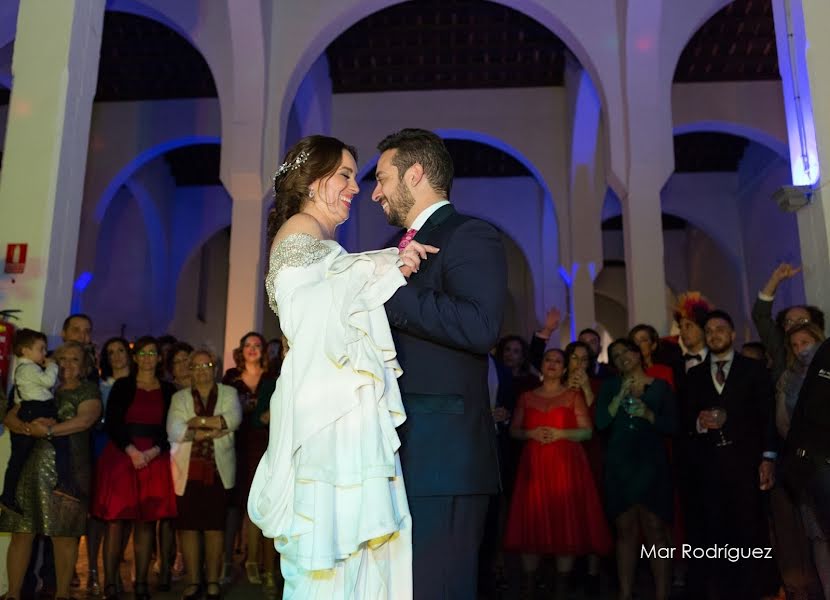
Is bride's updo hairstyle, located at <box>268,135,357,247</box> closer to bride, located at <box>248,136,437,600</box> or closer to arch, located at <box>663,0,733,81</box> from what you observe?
Answer: bride, located at <box>248,136,437,600</box>

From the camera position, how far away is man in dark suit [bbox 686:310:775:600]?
163 inches

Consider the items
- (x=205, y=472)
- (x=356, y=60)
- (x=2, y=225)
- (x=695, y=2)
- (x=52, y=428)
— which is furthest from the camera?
(x=356, y=60)

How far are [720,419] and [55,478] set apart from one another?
3.82 m

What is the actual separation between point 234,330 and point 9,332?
3.60 meters

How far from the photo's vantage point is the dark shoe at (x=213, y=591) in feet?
15.1

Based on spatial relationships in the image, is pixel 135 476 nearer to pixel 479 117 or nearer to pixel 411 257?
pixel 411 257

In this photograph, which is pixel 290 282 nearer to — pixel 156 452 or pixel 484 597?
Answer: pixel 156 452

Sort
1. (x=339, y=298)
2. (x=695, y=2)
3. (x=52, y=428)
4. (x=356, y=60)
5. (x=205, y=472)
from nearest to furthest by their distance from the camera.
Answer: (x=339, y=298) < (x=52, y=428) < (x=205, y=472) < (x=695, y=2) < (x=356, y=60)

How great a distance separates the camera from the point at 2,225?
4496 mm

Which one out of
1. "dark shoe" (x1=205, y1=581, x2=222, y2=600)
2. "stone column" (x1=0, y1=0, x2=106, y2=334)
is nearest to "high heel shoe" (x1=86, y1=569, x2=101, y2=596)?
"dark shoe" (x1=205, y1=581, x2=222, y2=600)

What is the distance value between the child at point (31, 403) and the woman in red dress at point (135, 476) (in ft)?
1.31

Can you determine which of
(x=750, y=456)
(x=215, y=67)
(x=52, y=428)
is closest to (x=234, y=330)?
(x=215, y=67)

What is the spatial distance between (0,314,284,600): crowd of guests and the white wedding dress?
2844mm

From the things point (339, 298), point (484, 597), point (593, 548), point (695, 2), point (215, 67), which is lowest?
point (484, 597)
